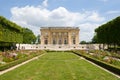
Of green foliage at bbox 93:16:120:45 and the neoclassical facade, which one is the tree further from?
green foliage at bbox 93:16:120:45

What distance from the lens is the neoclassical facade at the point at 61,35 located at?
81.2m

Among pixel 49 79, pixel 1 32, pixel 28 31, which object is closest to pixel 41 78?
pixel 49 79

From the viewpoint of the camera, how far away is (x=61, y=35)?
81812 mm

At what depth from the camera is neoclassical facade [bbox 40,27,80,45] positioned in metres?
81.2

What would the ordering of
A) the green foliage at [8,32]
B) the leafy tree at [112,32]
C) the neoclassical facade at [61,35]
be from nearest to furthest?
the green foliage at [8,32] < the leafy tree at [112,32] < the neoclassical facade at [61,35]

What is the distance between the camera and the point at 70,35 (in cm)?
8200

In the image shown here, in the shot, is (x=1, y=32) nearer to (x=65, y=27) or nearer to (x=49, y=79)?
(x=49, y=79)

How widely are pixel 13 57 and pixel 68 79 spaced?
10.6m

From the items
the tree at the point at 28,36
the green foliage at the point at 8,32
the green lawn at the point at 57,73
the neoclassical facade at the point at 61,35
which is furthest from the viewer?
the tree at the point at 28,36

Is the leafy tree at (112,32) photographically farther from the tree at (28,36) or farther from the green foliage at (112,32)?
the tree at (28,36)

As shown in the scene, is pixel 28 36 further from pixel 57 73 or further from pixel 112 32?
pixel 57 73

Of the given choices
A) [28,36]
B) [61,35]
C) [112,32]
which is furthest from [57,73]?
[28,36]

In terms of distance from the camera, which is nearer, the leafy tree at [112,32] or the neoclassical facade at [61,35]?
the leafy tree at [112,32]

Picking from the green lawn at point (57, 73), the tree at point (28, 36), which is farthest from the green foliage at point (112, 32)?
the tree at point (28, 36)
